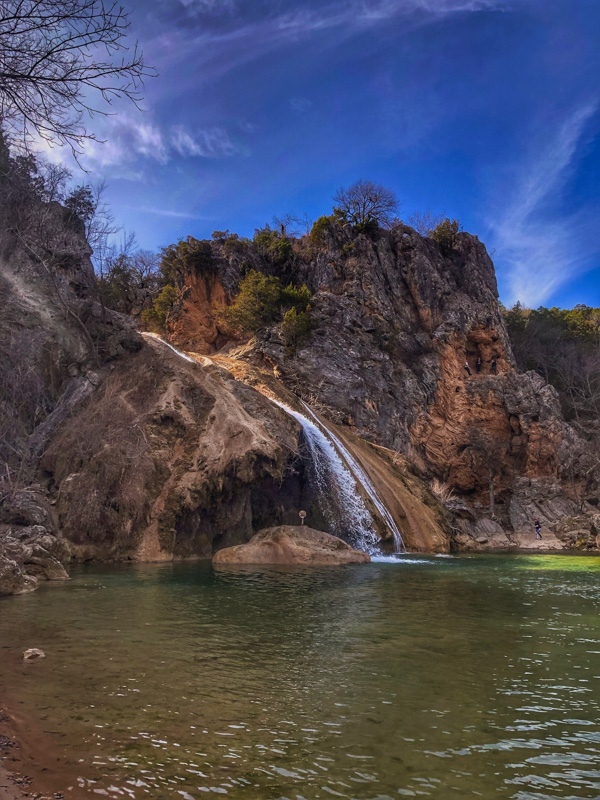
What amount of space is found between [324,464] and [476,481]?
70.3 feet

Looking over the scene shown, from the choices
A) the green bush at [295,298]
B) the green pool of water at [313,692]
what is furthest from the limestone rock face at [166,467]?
the green bush at [295,298]

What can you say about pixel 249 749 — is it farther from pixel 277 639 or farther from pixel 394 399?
pixel 394 399

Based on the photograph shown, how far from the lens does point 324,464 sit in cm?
2394

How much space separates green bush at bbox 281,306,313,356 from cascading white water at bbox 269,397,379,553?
42.7ft

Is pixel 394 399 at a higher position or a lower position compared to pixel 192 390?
higher

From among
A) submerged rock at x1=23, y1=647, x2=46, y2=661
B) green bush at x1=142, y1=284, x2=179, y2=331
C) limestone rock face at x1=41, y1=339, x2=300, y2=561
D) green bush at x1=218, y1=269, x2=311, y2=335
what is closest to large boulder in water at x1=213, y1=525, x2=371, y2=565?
limestone rock face at x1=41, y1=339, x2=300, y2=561

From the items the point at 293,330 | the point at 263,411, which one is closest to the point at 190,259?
the point at 293,330

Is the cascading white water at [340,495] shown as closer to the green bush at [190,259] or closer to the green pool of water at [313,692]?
the green pool of water at [313,692]

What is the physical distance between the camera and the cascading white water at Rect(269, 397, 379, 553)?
2252cm

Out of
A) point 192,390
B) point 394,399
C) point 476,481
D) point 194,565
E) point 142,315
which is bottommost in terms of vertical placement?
point 194,565

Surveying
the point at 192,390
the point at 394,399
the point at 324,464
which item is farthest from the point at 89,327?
the point at 394,399

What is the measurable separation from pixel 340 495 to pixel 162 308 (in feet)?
92.0

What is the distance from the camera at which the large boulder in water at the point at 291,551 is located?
17.4 metres

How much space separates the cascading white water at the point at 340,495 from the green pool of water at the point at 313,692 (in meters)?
11.3
